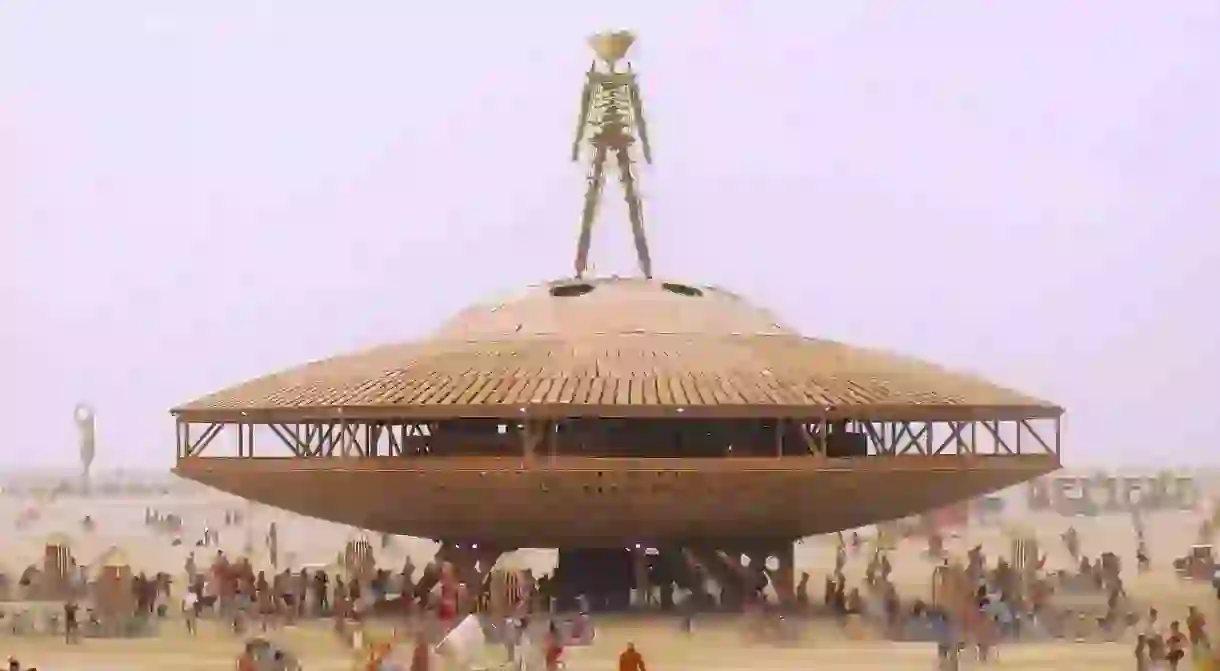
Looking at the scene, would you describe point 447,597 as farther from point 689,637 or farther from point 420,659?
point 420,659

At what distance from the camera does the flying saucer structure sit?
107 ft

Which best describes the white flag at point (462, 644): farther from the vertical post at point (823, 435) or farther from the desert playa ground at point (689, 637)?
the vertical post at point (823, 435)

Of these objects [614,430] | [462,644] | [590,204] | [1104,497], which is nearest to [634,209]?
[590,204]

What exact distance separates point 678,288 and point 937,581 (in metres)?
7.44

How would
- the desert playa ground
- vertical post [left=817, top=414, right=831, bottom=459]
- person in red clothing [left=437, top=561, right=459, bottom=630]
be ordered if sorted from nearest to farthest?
the desert playa ground, person in red clothing [left=437, top=561, right=459, bottom=630], vertical post [left=817, top=414, right=831, bottom=459]

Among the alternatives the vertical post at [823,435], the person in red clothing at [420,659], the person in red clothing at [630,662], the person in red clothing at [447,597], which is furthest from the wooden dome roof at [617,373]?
the person in red clothing at [630,662]

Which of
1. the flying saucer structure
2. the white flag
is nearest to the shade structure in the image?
the flying saucer structure

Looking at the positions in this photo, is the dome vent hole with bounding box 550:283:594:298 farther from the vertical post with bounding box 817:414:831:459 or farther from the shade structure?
the vertical post with bounding box 817:414:831:459

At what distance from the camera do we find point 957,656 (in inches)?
1112

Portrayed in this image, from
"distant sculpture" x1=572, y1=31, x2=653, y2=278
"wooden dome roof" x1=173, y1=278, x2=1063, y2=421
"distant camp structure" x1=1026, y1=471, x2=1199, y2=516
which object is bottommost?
"distant camp structure" x1=1026, y1=471, x2=1199, y2=516

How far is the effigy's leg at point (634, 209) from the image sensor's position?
42.0 meters

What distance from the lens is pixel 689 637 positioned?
104 feet

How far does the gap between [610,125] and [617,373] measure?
9359mm

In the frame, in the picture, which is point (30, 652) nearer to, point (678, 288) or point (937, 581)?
point (678, 288)
